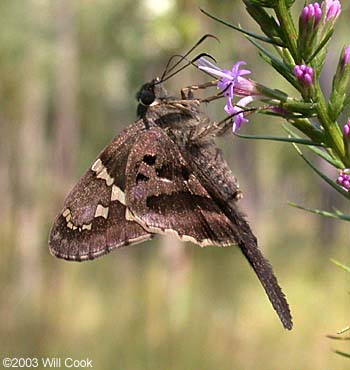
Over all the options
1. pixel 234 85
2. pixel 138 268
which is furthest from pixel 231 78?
pixel 138 268

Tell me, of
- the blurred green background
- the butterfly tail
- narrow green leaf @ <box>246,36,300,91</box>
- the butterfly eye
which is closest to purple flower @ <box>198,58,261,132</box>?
narrow green leaf @ <box>246,36,300,91</box>

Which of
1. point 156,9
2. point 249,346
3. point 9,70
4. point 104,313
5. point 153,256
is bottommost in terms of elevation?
point 249,346

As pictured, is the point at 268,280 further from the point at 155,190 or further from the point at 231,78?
the point at 155,190

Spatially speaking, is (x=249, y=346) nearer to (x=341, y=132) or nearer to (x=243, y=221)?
(x=243, y=221)

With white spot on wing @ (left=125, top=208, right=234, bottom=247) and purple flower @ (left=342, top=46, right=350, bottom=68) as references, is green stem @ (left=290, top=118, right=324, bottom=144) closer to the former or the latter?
purple flower @ (left=342, top=46, right=350, bottom=68)

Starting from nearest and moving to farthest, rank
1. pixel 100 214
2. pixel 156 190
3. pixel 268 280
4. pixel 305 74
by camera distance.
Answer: pixel 305 74 → pixel 268 280 → pixel 156 190 → pixel 100 214

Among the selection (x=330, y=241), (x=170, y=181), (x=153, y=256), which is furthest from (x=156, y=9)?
(x=330, y=241)
